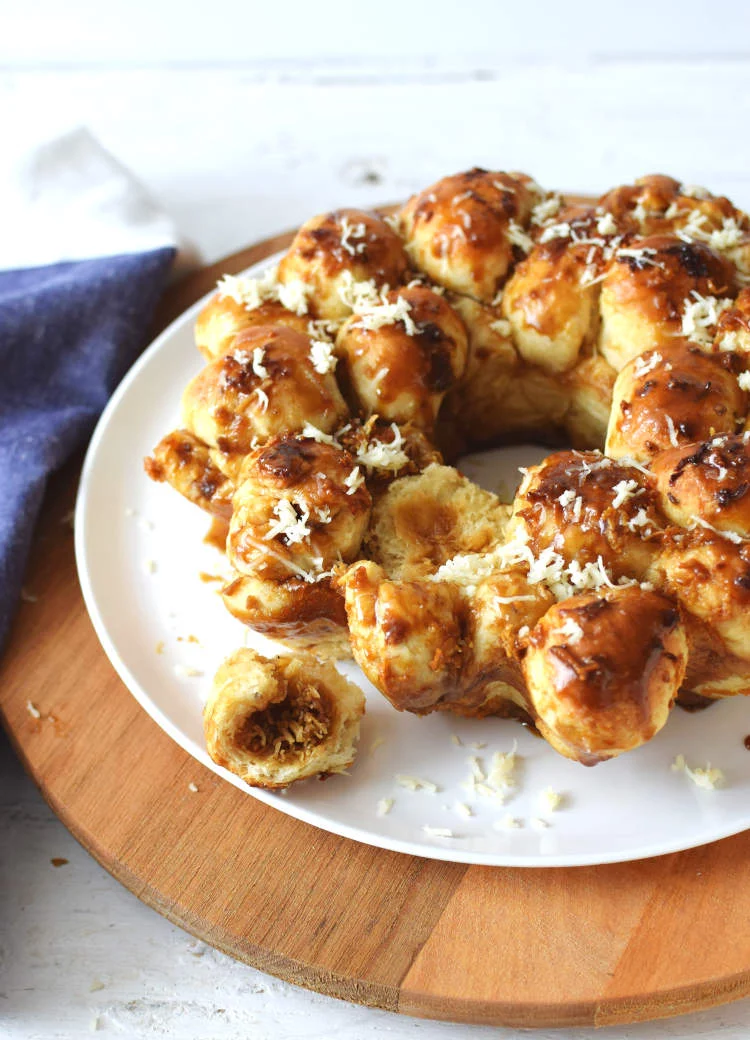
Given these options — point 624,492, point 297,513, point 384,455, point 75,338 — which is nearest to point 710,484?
point 624,492

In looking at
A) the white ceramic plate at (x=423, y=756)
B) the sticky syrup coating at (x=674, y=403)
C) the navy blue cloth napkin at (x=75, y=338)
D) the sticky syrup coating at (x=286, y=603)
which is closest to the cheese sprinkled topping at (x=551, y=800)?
the white ceramic plate at (x=423, y=756)

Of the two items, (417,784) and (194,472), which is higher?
(194,472)

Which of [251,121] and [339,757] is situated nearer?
[339,757]

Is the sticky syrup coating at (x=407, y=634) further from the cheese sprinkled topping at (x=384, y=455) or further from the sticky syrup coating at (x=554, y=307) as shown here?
the sticky syrup coating at (x=554, y=307)

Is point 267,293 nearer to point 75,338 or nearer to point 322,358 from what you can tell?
point 322,358

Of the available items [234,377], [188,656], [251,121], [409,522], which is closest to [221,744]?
[188,656]

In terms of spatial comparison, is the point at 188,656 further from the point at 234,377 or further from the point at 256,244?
the point at 256,244
